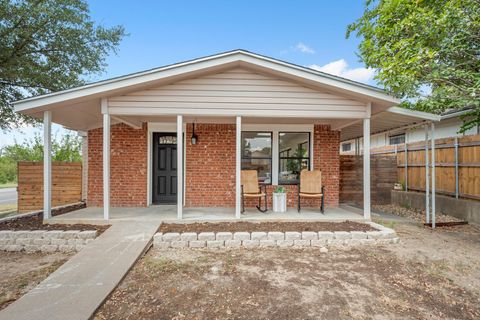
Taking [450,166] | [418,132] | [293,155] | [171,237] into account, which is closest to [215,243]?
[171,237]

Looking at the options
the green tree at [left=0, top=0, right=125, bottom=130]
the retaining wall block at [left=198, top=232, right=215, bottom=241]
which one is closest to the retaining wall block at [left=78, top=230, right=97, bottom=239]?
the retaining wall block at [left=198, top=232, right=215, bottom=241]

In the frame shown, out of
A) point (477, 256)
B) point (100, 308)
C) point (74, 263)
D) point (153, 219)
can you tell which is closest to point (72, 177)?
point (153, 219)

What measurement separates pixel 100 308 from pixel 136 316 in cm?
43

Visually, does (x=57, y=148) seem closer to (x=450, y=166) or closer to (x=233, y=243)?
(x=233, y=243)

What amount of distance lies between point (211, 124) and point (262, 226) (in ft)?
10.4

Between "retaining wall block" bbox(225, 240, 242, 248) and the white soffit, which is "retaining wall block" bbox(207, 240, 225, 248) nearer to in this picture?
"retaining wall block" bbox(225, 240, 242, 248)

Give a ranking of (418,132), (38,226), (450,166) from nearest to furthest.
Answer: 1. (38,226)
2. (450,166)
3. (418,132)

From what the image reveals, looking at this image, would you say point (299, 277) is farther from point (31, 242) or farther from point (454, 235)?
point (31, 242)

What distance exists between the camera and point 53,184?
24.0 feet

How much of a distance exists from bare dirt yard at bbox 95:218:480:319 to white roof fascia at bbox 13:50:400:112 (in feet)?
10.0

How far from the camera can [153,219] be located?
205 inches

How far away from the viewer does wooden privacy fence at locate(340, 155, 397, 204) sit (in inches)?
334

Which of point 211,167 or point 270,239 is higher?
point 211,167

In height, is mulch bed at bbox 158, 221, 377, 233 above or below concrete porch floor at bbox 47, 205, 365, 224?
below
